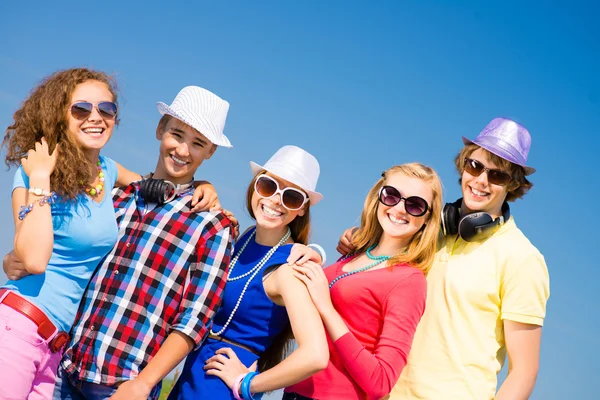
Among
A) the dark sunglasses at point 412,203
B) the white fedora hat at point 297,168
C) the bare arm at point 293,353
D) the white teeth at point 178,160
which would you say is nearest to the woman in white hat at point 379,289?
the dark sunglasses at point 412,203

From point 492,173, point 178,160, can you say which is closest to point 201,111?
point 178,160

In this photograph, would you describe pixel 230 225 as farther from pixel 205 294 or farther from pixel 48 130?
pixel 48 130

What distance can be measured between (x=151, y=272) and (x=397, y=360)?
2.00 meters

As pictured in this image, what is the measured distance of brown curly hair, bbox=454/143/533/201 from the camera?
243 inches

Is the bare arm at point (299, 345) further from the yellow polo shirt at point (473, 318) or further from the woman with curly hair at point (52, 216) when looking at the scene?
the woman with curly hair at point (52, 216)

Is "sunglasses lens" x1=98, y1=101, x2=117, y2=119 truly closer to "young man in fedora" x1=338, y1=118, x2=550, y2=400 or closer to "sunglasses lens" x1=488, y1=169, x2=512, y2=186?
"young man in fedora" x1=338, y1=118, x2=550, y2=400

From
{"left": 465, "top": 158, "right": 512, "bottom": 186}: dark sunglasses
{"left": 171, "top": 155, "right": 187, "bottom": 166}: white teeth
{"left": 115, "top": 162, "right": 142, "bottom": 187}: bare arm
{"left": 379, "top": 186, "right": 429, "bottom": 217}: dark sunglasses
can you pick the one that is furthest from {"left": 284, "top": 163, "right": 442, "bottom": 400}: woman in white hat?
{"left": 115, "top": 162, "right": 142, "bottom": 187}: bare arm

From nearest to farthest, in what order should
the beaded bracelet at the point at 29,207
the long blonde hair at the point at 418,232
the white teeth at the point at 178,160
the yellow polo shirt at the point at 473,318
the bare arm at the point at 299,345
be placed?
1. the bare arm at the point at 299,345
2. the beaded bracelet at the point at 29,207
3. the yellow polo shirt at the point at 473,318
4. the long blonde hair at the point at 418,232
5. the white teeth at the point at 178,160

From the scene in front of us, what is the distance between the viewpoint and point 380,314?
17.5 ft

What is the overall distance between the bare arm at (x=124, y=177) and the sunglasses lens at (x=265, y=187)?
117cm

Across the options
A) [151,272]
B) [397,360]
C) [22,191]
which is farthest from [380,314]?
[22,191]

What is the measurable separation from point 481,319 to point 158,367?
2.56 metres

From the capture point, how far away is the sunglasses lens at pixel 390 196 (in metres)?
5.77

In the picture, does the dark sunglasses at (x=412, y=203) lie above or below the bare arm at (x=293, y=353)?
above
